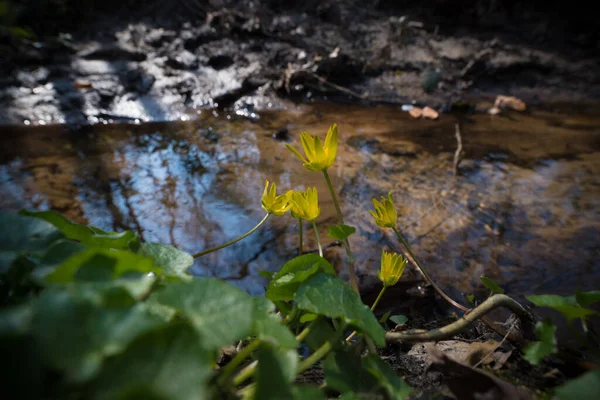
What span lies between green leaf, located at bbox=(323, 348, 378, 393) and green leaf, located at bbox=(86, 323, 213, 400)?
0.31 meters

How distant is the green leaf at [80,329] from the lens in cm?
42

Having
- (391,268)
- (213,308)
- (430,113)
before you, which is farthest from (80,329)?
(430,113)

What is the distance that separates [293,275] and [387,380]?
1.00 ft

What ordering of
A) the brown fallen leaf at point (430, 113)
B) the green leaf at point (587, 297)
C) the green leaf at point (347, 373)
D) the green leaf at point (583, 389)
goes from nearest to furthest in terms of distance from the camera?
1. the green leaf at point (583, 389)
2. the green leaf at point (347, 373)
3. the green leaf at point (587, 297)
4. the brown fallen leaf at point (430, 113)

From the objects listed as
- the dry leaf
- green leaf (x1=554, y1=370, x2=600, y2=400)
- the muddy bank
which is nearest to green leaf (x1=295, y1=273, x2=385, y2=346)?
green leaf (x1=554, y1=370, x2=600, y2=400)

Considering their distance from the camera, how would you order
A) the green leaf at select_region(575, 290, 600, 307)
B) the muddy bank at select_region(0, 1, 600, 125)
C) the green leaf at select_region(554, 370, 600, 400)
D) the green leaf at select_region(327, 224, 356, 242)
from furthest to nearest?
the muddy bank at select_region(0, 1, 600, 125) < the green leaf at select_region(327, 224, 356, 242) < the green leaf at select_region(575, 290, 600, 307) < the green leaf at select_region(554, 370, 600, 400)

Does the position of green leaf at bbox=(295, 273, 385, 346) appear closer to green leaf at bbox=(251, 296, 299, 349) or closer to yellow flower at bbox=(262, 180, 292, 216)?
green leaf at bbox=(251, 296, 299, 349)

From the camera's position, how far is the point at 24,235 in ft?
2.18

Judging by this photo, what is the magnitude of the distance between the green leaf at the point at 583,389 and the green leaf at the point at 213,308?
0.47m

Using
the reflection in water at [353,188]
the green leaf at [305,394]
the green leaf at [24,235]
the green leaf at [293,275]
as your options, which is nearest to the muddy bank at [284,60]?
the reflection in water at [353,188]

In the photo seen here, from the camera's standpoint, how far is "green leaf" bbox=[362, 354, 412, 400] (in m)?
0.69

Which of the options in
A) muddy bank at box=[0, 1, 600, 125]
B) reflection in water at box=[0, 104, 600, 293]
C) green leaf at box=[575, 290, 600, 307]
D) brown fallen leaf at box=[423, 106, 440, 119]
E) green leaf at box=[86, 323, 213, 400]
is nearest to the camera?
green leaf at box=[86, 323, 213, 400]

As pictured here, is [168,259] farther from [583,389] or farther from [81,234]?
[583,389]

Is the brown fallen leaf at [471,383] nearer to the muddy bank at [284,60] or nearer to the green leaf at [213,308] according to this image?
the green leaf at [213,308]
